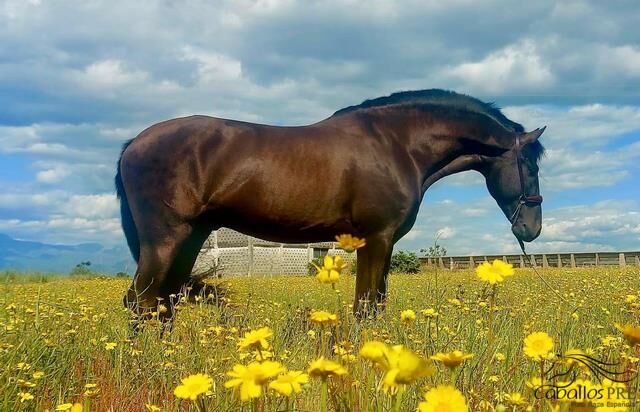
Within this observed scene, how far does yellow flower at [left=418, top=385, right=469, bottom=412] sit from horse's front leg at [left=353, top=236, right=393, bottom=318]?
4.46 m

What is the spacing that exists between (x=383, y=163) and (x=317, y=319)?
458 cm

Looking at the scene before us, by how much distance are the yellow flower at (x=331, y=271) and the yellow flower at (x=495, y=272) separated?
410mm

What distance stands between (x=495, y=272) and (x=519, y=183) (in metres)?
5.67

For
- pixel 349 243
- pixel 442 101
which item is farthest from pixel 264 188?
pixel 349 243

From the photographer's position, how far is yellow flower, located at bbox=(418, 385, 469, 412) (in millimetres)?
1139

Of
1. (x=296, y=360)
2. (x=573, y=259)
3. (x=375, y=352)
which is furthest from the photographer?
(x=573, y=259)

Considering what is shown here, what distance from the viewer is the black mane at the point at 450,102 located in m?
6.61

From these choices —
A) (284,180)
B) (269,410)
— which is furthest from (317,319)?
(284,180)

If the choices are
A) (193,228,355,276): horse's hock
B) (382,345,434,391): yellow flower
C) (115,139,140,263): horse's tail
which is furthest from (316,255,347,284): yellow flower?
(193,228,355,276): horse's hock

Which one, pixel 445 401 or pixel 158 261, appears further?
pixel 158 261

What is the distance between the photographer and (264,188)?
577cm

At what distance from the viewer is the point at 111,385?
3.23 metres

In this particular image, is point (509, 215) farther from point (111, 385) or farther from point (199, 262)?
point (199, 262)

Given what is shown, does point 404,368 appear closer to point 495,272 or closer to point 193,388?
point 193,388
